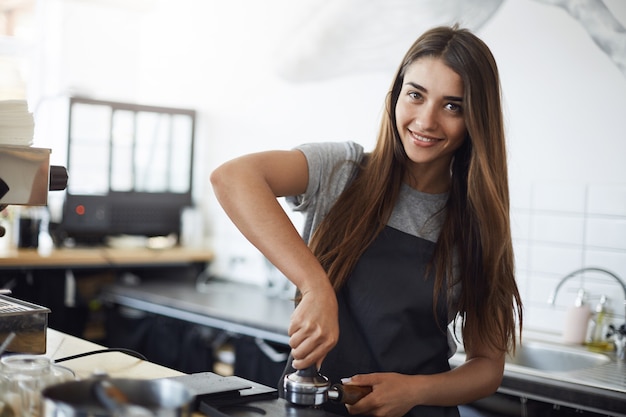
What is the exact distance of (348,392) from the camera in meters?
1.52

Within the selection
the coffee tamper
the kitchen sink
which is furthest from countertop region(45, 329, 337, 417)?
the kitchen sink

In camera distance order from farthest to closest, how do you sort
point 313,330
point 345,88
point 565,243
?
point 345,88
point 565,243
point 313,330

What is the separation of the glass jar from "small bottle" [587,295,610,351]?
2055 millimetres

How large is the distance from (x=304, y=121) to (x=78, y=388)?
3.03 metres

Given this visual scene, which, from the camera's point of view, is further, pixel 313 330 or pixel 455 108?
pixel 455 108

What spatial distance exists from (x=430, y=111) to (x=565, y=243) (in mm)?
1509

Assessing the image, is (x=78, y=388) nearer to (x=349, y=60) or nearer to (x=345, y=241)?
(x=345, y=241)

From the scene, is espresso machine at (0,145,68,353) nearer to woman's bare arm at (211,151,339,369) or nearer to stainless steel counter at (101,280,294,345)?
woman's bare arm at (211,151,339,369)

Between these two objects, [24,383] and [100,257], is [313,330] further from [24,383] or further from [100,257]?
[100,257]

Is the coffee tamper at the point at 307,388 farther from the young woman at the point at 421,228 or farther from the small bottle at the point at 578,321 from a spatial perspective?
the small bottle at the point at 578,321

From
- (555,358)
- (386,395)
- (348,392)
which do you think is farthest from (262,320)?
(348,392)

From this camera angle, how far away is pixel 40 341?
69.1 inches

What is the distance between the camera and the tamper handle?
57.4 inches

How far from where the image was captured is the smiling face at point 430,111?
1.72 metres
